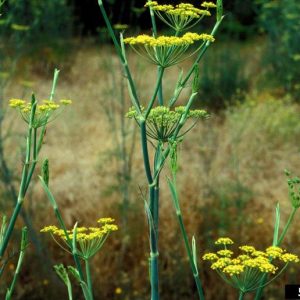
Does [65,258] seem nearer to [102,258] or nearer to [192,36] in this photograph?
[102,258]

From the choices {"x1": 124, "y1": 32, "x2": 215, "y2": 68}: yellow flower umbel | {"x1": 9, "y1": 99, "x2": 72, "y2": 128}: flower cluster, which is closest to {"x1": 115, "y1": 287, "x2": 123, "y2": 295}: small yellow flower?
{"x1": 9, "y1": 99, "x2": 72, "y2": 128}: flower cluster

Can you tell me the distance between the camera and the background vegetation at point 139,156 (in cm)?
468

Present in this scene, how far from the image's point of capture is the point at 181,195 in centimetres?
509

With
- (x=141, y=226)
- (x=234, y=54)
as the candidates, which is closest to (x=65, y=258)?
(x=141, y=226)

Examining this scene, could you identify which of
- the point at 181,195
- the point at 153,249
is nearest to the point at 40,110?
the point at 153,249

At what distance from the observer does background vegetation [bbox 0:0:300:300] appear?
468 cm

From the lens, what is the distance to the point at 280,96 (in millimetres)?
7270

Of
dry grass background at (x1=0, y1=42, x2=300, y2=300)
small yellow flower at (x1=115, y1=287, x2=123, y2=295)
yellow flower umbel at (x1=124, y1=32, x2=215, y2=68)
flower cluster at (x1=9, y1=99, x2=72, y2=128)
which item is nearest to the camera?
yellow flower umbel at (x1=124, y1=32, x2=215, y2=68)

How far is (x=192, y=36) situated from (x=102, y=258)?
11.1ft

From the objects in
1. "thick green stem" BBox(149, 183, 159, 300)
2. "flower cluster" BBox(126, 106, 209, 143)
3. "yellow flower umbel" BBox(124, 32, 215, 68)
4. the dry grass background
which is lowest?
the dry grass background

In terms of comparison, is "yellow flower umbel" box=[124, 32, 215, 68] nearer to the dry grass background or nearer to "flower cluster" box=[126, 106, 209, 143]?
"flower cluster" box=[126, 106, 209, 143]

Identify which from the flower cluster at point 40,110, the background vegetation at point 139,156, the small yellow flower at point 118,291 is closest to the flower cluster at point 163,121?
the flower cluster at point 40,110

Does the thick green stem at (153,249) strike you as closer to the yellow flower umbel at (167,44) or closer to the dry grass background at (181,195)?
the yellow flower umbel at (167,44)

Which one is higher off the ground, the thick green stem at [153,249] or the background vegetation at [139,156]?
the thick green stem at [153,249]
